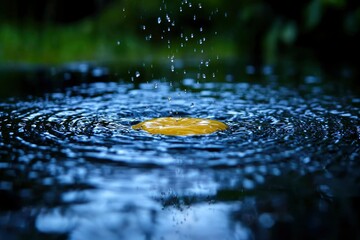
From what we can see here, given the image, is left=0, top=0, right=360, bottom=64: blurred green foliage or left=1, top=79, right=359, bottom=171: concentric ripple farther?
left=0, top=0, right=360, bottom=64: blurred green foliage

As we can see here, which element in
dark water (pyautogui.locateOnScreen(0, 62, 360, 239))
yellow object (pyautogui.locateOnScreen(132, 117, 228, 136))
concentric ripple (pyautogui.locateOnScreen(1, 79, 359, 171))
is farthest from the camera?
yellow object (pyautogui.locateOnScreen(132, 117, 228, 136))

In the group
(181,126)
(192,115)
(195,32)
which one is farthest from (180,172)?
(195,32)

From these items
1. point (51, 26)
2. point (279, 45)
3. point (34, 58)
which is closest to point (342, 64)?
point (279, 45)

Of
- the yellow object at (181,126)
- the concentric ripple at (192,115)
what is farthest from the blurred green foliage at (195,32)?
the yellow object at (181,126)

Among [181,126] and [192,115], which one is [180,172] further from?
[192,115]

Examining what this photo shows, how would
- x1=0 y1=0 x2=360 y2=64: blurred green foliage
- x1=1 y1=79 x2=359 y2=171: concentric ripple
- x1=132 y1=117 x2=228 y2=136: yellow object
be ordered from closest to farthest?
x1=1 y1=79 x2=359 y2=171: concentric ripple < x1=132 y1=117 x2=228 y2=136: yellow object < x1=0 y1=0 x2=360 y2=64: blurred green foliage

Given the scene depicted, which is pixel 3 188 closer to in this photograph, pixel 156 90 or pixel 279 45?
pixel 156 90

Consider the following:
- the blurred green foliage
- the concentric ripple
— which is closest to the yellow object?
the concentric ripple

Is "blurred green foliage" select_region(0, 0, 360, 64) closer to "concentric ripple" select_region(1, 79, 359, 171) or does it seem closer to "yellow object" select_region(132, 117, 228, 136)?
"concentric ripple" select_region(1, 79, 359, 171)
